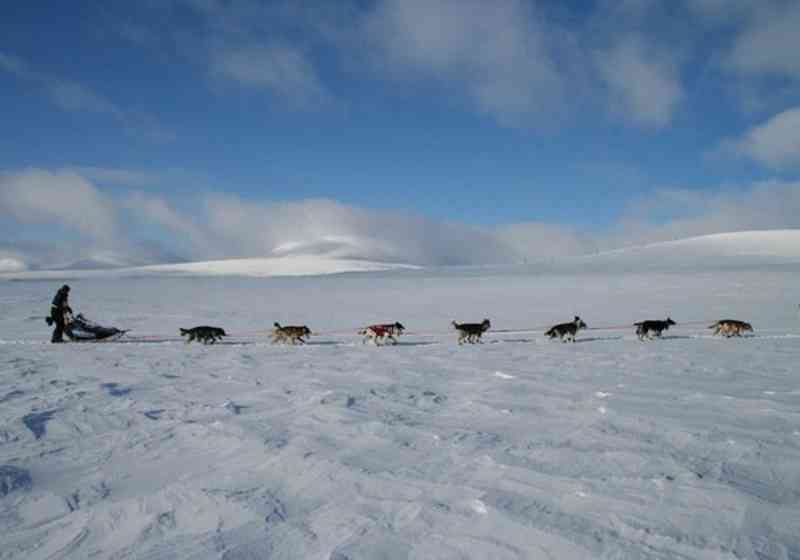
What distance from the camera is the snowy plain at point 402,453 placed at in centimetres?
325

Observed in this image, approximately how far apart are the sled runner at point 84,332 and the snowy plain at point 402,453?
1.80m

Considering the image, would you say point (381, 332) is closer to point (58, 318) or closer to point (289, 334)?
point (289, 334)

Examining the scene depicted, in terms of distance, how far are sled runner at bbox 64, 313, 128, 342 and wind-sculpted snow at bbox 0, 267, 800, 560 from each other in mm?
2344

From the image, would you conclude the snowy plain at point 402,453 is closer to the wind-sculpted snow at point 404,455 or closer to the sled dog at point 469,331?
the wind-sculpted snow at point 404,455

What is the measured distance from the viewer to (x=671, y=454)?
452 centimetres

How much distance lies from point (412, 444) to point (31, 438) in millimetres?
3628

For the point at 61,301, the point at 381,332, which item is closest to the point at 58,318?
the point at 61,301

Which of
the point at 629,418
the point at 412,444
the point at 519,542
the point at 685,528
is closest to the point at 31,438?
the point at 412,444

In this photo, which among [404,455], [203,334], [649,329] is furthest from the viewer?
[649,329]

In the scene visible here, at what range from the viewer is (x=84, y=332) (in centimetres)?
1358

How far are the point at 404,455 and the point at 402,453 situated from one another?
57mm

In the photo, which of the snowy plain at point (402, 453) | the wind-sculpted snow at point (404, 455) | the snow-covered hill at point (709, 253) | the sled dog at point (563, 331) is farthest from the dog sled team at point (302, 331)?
the snow-covered hill at point (709, 253)

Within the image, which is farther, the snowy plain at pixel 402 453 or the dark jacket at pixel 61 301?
the dark jacket at pixel 61 301

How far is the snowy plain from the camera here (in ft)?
10.6
